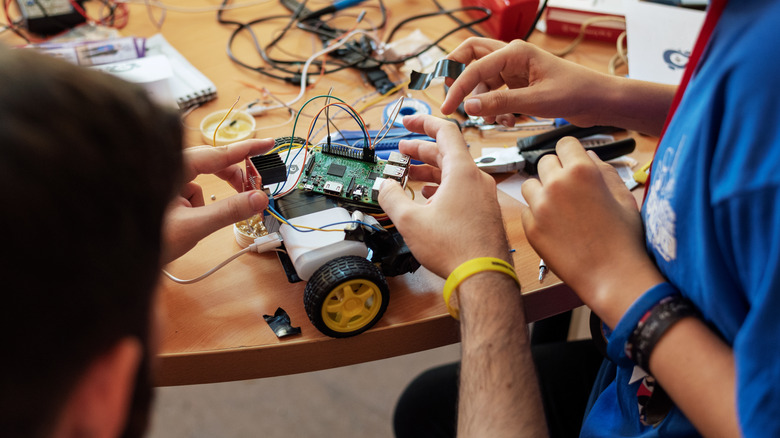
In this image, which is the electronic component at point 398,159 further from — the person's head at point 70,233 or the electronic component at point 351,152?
the person's head at point 70,233

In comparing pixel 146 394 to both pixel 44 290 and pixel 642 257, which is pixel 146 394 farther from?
pixel 642 257

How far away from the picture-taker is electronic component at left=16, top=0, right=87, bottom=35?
137cm

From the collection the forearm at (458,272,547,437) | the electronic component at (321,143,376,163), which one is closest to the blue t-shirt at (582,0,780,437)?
the forearm at (458,272,547,437)

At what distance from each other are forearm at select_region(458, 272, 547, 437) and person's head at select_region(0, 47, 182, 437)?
43 cm

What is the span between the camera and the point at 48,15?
1.38m

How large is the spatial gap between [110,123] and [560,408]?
2.96 feet

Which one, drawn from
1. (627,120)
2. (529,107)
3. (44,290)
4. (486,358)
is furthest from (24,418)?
(627,120)

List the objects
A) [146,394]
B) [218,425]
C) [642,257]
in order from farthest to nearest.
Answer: [218,425]
[642,257]
[146,394]

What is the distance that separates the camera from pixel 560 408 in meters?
1.01

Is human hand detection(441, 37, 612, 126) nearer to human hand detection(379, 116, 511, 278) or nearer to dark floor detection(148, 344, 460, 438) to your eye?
human hand detection(379, 116, 511, 278)

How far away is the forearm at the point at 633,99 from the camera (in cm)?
101

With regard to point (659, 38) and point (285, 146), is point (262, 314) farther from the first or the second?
point (659, 38)

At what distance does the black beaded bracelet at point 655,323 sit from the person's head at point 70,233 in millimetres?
533

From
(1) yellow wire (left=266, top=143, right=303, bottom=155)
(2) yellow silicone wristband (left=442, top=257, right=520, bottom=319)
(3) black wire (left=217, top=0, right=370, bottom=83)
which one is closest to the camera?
(2) yellow silicone wristband (left=442, top=257, right=520, bottom=319)
